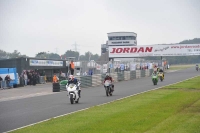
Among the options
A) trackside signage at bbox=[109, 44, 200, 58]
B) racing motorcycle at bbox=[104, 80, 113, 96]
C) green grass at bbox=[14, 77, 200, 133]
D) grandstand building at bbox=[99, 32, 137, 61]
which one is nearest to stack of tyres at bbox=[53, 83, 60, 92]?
racing motorcycle at bbox=[104, 80, 113, 96]

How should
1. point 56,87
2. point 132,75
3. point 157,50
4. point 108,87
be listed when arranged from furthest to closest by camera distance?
1. point 157,50
2. point 132,75
3. point 56,87
4. point 108,87

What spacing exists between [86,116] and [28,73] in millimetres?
31325

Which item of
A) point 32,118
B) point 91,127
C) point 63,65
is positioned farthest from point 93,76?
point 91,127

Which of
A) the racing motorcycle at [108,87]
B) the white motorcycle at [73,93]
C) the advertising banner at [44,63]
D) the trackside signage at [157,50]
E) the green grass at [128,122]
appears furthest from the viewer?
the trackside signage at [157,50]

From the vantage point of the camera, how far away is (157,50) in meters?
77.1

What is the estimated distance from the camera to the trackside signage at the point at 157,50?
250 ft

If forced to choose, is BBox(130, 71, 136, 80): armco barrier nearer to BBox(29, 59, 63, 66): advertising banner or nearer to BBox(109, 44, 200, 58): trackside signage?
BBox(29, 59, 63, 66): advertising banner

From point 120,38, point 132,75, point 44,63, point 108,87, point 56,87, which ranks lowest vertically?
point 56,87

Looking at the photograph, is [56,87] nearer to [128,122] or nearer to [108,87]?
[108,87]

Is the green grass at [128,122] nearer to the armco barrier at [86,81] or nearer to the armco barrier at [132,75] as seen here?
the armco barrier at [86,81]

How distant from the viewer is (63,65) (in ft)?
192

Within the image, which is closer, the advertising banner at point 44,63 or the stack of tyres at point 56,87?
the stack of tyres at point 56,87

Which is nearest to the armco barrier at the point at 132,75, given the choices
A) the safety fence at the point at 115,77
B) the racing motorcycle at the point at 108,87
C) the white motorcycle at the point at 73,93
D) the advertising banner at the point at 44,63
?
the safety fence at the point at 115,77

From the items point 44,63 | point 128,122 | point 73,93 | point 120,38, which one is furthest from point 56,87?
point 120,38
